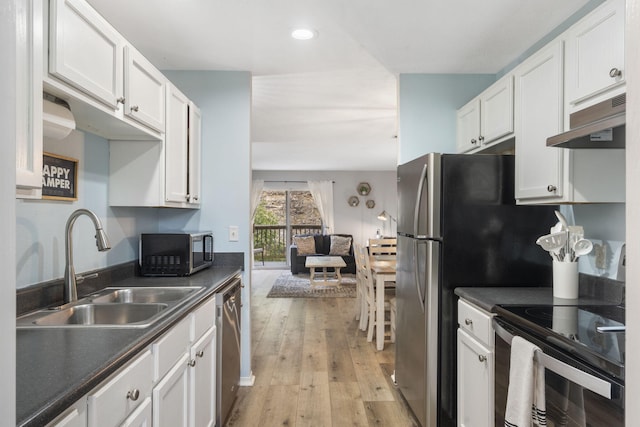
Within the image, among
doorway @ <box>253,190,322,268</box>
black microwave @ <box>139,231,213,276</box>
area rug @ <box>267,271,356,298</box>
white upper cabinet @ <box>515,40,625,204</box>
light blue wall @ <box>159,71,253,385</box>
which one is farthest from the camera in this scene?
doorway @ <box>253,190,322,268</box>

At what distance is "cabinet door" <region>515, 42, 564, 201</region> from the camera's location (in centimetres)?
182

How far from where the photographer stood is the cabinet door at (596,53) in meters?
1.46

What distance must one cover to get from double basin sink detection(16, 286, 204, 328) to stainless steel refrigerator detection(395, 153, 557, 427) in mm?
1319

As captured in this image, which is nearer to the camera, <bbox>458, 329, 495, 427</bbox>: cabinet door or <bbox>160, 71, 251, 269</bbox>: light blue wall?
<bbox>458, 329, 495, 427</bbox>: cabinet door

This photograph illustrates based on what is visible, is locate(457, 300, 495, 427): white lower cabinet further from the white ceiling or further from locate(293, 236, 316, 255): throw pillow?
locate(293, 236, 316, 255): throw pillow

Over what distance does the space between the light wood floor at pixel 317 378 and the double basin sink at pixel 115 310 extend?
979 mm

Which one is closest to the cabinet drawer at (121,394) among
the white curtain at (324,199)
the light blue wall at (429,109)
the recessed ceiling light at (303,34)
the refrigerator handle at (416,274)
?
the refrigerator handle at (416,274)

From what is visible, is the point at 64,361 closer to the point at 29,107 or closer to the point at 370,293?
the point at 29,107

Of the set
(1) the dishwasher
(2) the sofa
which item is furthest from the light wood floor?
(2) the sofa

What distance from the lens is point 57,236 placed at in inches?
72.1

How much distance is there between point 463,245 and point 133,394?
5.72 feet

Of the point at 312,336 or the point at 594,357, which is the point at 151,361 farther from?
the point at 312,336

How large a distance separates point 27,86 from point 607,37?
1.99 meters

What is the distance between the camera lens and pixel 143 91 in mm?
2012
